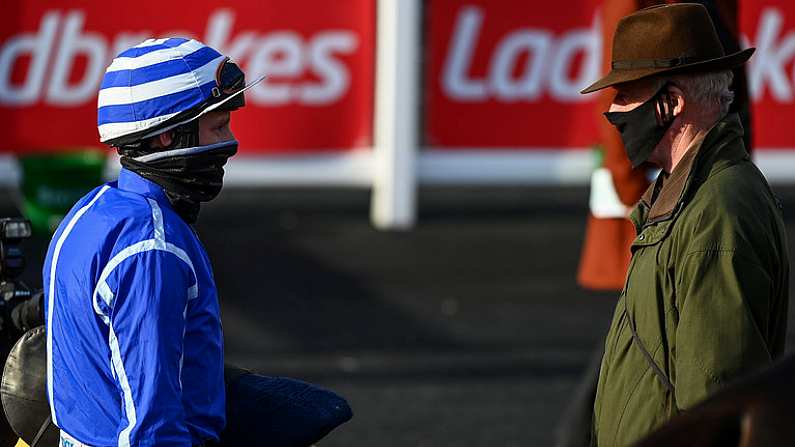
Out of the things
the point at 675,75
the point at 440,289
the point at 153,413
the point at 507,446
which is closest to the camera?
the point at 153,413

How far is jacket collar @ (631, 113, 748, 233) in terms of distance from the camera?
10.6ft

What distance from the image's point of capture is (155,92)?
3.02m

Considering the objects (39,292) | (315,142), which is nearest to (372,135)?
(315,142)

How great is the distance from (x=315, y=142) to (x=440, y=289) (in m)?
1.23

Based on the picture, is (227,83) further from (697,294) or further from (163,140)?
(697,294)

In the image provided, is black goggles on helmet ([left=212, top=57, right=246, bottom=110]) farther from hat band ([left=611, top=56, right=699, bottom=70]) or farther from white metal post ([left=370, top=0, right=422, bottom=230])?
white metal post ([left=370, top=0, right=422, bottom=230])

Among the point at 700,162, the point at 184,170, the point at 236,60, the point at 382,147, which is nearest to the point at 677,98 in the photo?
the point at 700,162

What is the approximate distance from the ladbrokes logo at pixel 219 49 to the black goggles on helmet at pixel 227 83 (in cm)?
535

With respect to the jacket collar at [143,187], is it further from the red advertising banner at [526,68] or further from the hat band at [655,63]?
the red advertising banner at [526,68]

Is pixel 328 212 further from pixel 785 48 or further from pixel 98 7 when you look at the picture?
pixel 785 48

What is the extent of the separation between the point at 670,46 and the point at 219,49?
5.53 m

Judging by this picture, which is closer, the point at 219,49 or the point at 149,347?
the point at 149,347

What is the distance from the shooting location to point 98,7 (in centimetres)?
848

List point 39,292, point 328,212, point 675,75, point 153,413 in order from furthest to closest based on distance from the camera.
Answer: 1. point 328,212
2. point 39,292
3. point 675,75
4. point 153,413
